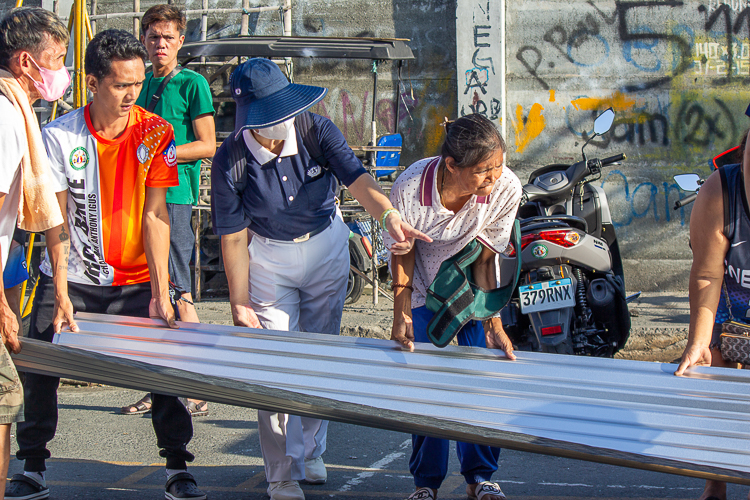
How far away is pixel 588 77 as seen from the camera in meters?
8.45

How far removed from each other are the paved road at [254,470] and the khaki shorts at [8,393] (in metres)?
1.09

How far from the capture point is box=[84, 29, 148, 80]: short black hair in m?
2.89

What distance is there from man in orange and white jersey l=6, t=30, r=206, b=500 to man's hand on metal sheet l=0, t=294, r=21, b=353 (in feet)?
1.36

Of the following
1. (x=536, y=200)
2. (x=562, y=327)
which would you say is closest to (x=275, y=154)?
(x=562, y=327)

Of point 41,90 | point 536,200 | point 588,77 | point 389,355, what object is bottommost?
point 389,355

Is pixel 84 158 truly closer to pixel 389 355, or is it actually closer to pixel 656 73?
pixel 389 355

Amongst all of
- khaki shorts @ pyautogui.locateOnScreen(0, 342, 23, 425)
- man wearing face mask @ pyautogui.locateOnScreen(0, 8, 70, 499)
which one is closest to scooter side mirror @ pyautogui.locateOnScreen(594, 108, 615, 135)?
man wearing face mask @ pyautogui.locateOnScreen(0, 8, 70, 499)

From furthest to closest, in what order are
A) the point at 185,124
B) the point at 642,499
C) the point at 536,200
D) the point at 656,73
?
1. the point at 656,73
2. the point at 536,200
3. the point at 185,124
4. the point at 642,499

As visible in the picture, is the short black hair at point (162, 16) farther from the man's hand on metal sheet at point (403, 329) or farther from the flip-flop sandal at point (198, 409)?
the man's hand on metal sheet at point (403, 329)

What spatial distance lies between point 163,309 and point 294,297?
24.5 inches

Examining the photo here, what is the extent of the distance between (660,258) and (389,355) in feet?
21.8

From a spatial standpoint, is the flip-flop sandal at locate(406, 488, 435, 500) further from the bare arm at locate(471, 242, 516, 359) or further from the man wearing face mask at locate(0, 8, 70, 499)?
the man wearing face mask at locate(0, 8, 70, 499)

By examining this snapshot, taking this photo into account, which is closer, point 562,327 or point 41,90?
point 41,90

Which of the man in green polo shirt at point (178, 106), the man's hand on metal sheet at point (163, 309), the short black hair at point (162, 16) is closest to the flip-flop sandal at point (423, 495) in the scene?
the man's hand on metal sheet at point (163, 309)
